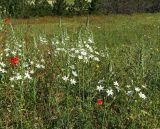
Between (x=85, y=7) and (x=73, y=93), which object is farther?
(x=85, y=7)

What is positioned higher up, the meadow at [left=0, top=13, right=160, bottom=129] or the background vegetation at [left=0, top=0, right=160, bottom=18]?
the meadow at [left=0, top=13, right=160, bottom=129]

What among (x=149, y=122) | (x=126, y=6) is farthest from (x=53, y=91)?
(x=126, y=6)

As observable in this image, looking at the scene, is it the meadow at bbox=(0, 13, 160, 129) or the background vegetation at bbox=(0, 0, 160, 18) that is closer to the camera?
the meadow at bbox=(0, 13, 160, 129)

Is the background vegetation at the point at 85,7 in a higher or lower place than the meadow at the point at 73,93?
lower

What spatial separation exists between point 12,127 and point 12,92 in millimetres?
788

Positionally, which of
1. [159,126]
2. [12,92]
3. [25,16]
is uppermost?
[12,92]

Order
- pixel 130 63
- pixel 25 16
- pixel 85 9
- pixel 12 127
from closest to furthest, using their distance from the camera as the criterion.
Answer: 1. pixel 12 127
2. pixel 130 63
3. pixel 25 16
4. pixel 85 9

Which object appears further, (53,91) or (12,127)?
(53,91)

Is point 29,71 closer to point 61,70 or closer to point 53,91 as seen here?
point 61,70

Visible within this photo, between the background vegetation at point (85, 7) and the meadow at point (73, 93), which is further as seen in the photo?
the background vegetation at point (85, 7)

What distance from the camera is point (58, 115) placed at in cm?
679

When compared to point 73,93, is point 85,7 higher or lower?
lower

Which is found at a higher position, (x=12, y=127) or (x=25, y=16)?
(x=12, y=127)

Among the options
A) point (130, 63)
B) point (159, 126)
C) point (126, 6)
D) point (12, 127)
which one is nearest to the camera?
point (12, 127)
